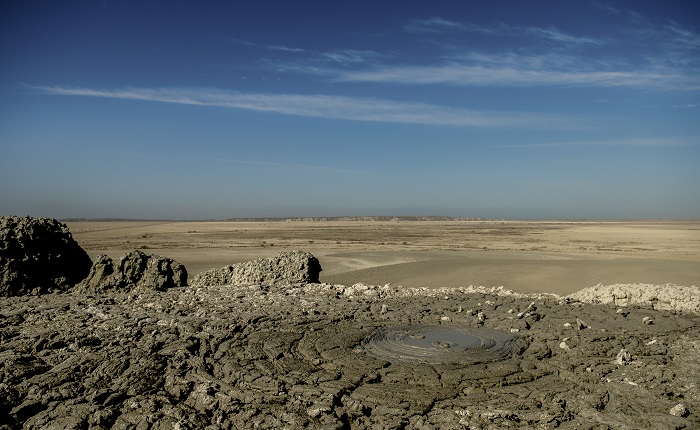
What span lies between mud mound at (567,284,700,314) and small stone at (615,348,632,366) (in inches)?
154

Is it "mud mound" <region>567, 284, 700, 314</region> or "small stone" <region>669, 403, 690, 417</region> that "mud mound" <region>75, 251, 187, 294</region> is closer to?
"mud mound" <region>567, 284, 700, 314</region>

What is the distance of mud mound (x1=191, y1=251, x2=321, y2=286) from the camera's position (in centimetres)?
1146

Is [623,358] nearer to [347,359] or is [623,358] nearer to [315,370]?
[347,359]

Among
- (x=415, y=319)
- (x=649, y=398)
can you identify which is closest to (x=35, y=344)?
(x=415, y=319)

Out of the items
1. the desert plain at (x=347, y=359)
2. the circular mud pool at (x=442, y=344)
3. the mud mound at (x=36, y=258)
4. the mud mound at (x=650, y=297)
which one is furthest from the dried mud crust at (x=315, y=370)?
the mud mound at (x=36, y=258)

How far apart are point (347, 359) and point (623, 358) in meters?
3.62

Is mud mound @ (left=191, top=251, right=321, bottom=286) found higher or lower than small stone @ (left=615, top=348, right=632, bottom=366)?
higher

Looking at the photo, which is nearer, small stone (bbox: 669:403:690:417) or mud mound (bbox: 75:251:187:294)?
small stone (bbox: 669:403:690:417)

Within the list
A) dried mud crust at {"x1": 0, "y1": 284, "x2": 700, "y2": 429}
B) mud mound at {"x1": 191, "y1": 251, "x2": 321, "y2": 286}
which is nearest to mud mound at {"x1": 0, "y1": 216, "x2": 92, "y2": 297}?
dried mud crust at {"x1": 0, "y1": 284, "x2": 700, "y2": 429}

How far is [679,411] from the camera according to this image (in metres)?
4.46

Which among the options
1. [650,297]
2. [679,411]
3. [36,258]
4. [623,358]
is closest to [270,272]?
[36,258]

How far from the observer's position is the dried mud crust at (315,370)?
4512 mm

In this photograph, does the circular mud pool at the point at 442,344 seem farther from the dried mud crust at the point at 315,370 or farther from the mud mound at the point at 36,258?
the mud mound at the point at 36,258

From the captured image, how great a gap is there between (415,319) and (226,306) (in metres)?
3.60
